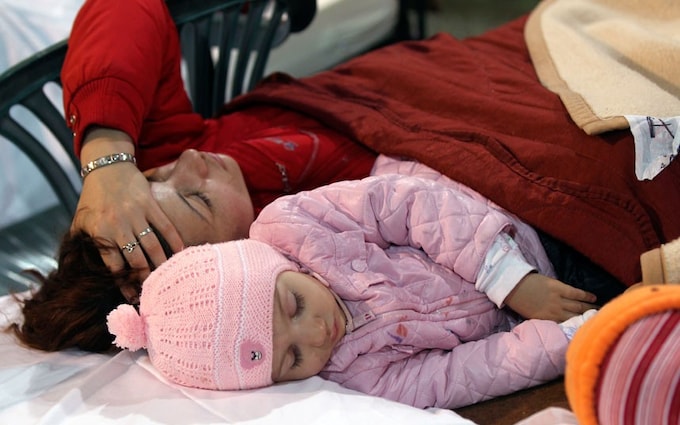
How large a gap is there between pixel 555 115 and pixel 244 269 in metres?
0.53

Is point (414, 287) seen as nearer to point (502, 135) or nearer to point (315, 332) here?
point (315, 332)

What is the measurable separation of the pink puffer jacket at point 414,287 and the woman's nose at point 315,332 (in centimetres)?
6

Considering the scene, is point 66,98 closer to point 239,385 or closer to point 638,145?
point 239,385

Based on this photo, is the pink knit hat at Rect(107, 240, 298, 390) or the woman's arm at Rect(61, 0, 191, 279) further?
the woman's arm at Rect(61, 0, 191, 279)

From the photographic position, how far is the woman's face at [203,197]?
3.51 ft

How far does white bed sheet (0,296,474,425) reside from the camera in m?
0.88

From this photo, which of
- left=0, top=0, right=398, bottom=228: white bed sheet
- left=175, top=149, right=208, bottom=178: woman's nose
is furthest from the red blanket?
left=0, top=0, right=398, bottom=228: white bed sheet

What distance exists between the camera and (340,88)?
1385 mm

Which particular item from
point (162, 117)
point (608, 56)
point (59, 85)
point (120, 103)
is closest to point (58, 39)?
point (59, 85)

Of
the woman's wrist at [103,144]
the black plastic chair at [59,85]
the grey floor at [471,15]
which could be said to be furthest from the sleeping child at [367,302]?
the grey floor at [471,15]

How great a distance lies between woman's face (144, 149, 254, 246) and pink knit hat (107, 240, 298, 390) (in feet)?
0.41

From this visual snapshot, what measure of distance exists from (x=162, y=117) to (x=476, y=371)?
723 millimetres

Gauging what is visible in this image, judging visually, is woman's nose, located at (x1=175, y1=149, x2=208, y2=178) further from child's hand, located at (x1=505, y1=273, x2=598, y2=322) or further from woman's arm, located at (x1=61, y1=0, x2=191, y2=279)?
child's hand, located at (x1=505, y1=273, x2=598, y2=322)

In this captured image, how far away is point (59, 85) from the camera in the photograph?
4.52ft
